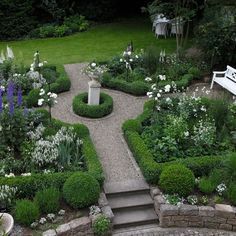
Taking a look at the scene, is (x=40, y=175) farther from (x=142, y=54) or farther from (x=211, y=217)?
(x=142, y=54)

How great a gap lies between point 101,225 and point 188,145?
3.48 metres

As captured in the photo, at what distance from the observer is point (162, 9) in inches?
662

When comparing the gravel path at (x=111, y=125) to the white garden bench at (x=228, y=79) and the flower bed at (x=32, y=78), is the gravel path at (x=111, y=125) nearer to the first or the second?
the flower bed at (x=32, y=78)

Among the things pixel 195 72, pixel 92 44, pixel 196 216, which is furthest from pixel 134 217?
pixel 92 44

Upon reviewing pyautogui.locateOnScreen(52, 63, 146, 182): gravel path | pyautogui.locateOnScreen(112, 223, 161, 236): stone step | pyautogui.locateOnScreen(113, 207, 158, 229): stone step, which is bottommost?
pyautogui.locateOnScreen(112, 223, 161, 236): stone step

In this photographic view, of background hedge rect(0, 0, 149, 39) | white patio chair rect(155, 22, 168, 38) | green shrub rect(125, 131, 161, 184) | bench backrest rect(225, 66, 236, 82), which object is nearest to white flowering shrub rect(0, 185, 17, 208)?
green shrub rect(125, 131, 161, 184)

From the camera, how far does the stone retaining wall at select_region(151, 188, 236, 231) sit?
9352 millimetres

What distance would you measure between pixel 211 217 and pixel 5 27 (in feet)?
49.9

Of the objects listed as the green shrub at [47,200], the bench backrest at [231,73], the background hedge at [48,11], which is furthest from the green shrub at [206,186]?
the background hedge at [48,11]

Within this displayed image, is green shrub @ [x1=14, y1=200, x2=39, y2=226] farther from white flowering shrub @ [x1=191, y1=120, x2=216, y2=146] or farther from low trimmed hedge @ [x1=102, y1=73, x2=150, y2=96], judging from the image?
low trimmed hedge @ [x1=102, y1=73, x2=150, y2=96]

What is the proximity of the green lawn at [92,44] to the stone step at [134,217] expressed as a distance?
9232 mm

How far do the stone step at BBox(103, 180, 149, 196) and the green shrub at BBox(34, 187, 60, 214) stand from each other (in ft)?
4.09

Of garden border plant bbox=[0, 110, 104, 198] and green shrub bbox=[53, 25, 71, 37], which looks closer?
garden border plant bbox=[0, 110, 104, 198]

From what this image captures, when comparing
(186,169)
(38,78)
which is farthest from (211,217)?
(38,78)
